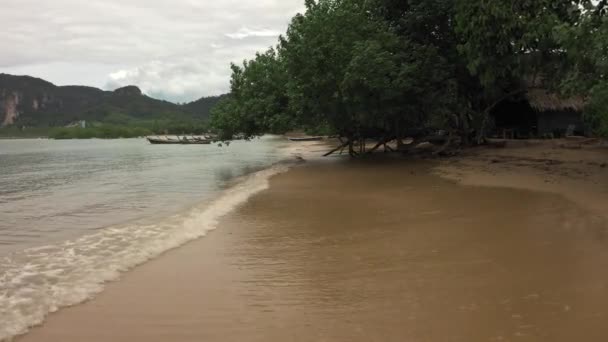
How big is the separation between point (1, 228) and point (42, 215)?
164cm

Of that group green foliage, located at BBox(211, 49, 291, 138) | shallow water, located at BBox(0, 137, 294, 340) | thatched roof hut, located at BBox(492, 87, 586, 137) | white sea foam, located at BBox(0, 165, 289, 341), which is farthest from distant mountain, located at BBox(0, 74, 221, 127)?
white sea foam, located at BBox(0, 165, 289, 341)

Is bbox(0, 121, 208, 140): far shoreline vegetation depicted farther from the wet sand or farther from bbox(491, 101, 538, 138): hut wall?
the wet sand

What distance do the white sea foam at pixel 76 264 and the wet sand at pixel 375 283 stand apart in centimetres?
31

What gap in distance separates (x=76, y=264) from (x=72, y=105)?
204m

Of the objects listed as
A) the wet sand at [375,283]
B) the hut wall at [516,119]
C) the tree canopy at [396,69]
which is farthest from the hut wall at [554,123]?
the wet sand at [375,283]

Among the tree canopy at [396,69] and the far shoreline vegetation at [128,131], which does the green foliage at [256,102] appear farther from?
the far shoreline vegetation at [128,131]

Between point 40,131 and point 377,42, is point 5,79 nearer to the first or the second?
point 40,131

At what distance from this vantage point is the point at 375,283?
211 inches

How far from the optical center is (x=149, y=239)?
851cm

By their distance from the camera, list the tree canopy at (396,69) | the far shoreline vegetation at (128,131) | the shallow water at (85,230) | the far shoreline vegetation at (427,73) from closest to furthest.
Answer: the shallow water at (85,230) → the far shoreline vegetation at (427,73) → the tree canopy at (396,69) → the far shoreline vegetation at (128,131)

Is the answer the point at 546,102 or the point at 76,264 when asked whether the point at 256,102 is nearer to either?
the point at 546,102

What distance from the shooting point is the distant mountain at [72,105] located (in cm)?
16275

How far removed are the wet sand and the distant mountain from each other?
148 m

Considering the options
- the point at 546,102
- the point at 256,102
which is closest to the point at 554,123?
the point at 546,102
